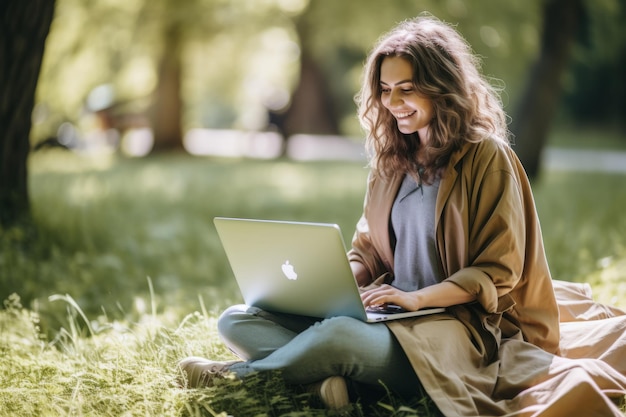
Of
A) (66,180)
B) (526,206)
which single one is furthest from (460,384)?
(66,180)

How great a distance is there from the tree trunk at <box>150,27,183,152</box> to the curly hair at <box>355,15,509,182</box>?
1382cm

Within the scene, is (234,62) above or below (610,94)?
above

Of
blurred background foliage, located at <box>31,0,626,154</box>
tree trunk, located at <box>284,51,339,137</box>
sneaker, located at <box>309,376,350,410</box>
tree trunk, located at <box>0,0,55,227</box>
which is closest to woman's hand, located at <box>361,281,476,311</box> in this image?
sneaker, located at <box>309,376,350,410</box>

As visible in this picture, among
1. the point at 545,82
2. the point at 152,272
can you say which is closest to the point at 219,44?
the point at 545,82

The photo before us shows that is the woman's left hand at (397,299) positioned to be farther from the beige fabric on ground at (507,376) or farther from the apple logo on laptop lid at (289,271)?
the apple logo on laptop lid at (289,271)

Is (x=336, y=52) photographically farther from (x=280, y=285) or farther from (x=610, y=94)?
(x=280, y=285)

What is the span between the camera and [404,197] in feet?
10.9

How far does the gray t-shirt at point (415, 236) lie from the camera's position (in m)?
3.19

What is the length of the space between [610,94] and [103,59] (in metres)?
20.9

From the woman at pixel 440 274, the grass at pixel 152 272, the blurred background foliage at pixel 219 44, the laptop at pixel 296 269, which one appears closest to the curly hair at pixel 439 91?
the woman at pixel 440 274

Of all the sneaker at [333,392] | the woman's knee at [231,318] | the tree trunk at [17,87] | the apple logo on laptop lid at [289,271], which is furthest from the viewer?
the tree trunk at [17,87]

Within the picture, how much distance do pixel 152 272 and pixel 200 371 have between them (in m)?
3.36

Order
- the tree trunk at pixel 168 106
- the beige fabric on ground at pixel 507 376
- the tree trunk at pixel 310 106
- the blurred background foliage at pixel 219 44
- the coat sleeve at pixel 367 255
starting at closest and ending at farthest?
1. the beige fabric on ground at pixel 507 376
2. the coat sleeve at pixel 367 255
3. the blurred background foliage at pixel 219 44
4. the tree trunk at pixel 168 106
5. the tree trunk at pixel 310 106

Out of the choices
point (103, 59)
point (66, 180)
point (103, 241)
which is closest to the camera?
point (103, 241)
